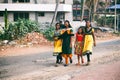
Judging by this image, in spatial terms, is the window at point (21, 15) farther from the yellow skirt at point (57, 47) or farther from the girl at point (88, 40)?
the girl at point (88, 40)

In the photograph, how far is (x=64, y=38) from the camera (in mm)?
12664

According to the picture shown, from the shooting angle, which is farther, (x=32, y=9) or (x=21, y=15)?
(x=21, y=15)

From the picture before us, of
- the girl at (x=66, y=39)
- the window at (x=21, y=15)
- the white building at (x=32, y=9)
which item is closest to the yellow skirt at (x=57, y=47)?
the girl at (x=66, y=39)

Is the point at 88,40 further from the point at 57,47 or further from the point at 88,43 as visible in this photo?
the point at 57,47

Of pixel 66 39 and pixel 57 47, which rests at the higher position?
pixel 66 39

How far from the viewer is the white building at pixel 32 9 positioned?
3694cm

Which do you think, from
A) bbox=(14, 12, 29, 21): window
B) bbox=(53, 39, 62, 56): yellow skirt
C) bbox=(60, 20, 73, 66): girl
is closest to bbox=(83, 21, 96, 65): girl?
bbox=(60, 20, 73, 66): girl

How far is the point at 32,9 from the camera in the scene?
37.5m

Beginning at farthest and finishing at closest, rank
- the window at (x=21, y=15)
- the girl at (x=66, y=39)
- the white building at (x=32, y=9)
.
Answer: the window at (x=21, y=15)
the white building at (x=32, y=9)
the girl at (x=66, y=39)

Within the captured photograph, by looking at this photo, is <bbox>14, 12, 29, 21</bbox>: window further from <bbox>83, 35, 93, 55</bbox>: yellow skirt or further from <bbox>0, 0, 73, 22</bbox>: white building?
<bbox>83, 35, 93, 55</bbox>: yellow skirt

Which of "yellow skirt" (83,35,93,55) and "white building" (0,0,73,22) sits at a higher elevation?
"white building" (0,0,73,22)

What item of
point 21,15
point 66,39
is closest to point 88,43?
point 66,39

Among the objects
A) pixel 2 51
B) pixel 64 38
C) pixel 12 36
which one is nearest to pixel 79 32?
pixel 64 38

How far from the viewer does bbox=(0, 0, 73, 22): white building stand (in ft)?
121
